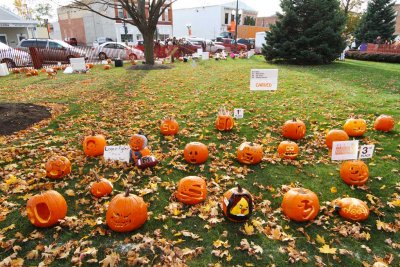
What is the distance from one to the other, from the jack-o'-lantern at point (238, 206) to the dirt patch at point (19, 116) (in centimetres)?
598

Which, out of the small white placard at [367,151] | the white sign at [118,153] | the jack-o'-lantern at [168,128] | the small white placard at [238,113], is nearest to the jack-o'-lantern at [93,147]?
the white sign at [118,153]

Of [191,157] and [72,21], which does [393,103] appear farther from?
[72,21]

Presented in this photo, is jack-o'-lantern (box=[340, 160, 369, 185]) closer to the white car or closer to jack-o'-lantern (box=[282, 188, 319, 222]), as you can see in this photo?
jack-o'-lantern (box=[282, 188, 319, 222])

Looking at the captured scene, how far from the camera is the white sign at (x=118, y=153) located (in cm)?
506

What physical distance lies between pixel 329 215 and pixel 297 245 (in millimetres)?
814

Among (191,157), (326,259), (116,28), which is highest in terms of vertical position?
(116,28)

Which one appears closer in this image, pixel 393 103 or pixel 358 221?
pixel 358 221

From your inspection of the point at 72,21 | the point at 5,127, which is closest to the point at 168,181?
the point at 5,127

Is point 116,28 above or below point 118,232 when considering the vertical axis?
above

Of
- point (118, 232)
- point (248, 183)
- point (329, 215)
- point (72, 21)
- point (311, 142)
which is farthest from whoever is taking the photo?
point (72, 21)

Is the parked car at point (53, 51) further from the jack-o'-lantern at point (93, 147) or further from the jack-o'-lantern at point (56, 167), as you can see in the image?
the jack-o'-lantern at point (56, 167)

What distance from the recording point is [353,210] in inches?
145

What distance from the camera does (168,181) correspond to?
15.4 ft

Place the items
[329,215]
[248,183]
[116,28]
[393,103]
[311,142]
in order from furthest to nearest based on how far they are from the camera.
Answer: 1. [116,28]
2. [393,103]
3. [311,142]
4. [248,183]
5. [329,215]
